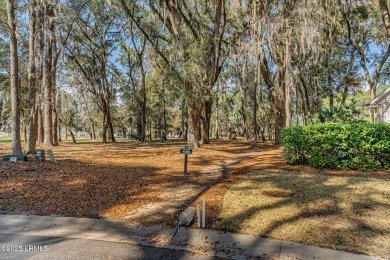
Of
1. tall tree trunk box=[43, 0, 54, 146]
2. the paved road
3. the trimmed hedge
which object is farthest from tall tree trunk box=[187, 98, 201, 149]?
the paved road

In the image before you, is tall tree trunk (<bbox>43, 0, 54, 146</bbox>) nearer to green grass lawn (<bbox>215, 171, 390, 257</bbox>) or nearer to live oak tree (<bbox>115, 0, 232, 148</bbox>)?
live oak tree (<bbox>115, 0, 232, 148</bbox>)

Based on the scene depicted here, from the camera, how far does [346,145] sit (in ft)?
23.9

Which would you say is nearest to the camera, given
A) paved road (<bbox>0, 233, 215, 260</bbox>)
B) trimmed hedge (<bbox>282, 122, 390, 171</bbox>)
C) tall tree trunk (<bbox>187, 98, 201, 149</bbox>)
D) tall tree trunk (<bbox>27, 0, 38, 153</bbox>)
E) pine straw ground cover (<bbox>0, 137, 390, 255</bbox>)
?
paved road (<bbox>0, 233, 215, 260</bbox>)

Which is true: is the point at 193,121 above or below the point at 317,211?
above

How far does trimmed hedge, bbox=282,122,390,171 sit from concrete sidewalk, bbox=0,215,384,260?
524cm

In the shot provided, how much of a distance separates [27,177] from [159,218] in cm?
421

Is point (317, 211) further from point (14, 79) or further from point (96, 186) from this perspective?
point (14, 79)

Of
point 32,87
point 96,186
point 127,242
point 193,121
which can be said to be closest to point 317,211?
point 127,242

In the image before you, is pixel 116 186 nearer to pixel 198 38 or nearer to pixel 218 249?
pixel 218 249

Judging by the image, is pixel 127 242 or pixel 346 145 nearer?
pixel 127 242

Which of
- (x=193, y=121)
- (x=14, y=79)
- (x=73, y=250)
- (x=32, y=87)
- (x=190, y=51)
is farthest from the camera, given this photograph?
(x=193, y=121)

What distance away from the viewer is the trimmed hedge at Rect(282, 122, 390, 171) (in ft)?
23.3

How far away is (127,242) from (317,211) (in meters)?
3.26

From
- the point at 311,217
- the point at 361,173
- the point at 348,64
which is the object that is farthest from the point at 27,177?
the point at 348,64
